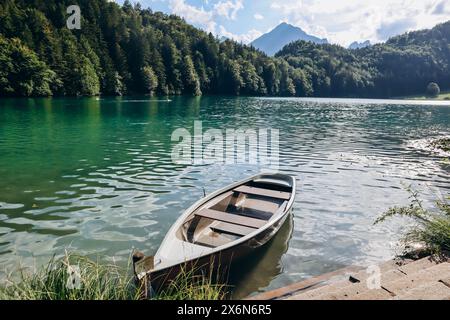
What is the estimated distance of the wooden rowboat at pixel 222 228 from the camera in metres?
6.76

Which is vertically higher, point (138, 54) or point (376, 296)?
point (138, 54)

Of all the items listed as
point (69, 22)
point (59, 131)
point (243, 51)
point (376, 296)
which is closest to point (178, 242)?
point (376, 296)

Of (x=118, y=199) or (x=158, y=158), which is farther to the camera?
(x=158, y=158)

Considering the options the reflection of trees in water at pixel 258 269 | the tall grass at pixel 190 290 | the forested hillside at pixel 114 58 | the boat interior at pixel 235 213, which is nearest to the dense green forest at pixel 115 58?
the forested hillside at pixel 114 58

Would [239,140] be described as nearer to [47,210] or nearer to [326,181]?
[326,181]

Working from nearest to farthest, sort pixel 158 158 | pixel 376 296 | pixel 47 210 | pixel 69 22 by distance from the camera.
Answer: pixel 376 296
pixel 47 210
pixel 158 158
pixel 69 22

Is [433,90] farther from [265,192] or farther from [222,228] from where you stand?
[222,228]

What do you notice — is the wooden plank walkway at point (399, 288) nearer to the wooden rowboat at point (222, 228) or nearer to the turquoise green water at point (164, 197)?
the wooden rowboat at point (222, 228)

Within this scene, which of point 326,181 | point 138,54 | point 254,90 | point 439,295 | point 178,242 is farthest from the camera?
point 254,90

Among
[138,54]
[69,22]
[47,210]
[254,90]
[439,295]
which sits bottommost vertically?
[47,210]

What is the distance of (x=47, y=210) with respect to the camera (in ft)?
39.8

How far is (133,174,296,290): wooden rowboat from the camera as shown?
6.76m

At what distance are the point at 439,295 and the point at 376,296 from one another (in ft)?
2.81

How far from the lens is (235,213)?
12656mm
